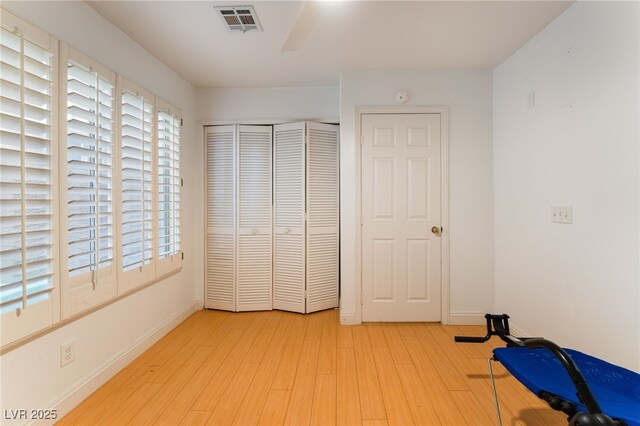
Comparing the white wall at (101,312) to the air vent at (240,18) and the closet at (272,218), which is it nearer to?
the closet at (272,218)

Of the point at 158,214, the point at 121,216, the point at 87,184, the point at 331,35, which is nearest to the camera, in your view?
the point at 87,184

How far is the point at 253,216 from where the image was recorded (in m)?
3.43

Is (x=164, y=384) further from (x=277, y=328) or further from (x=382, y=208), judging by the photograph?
(x=382, y=208)

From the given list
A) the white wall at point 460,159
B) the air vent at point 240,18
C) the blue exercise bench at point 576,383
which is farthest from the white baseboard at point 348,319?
the air vent at point 240,18

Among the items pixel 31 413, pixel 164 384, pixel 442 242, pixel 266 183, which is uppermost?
pixel 266 183

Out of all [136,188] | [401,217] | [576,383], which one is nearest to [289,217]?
[401,217]

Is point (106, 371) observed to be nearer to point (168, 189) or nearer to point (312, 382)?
point (312, 382)

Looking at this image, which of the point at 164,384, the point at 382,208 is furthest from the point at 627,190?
the point at 164,384

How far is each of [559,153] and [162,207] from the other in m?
3.22

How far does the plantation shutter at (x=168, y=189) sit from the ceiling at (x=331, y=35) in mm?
536

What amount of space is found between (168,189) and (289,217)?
124 centimetres

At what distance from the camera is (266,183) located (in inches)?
135

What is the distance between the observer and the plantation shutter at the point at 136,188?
2.23 m

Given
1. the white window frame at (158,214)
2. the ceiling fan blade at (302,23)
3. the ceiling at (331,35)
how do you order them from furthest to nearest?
the white window frame at (158,214) < the ceiling at (331,35) < the ceiling fan blade at (302,23)
